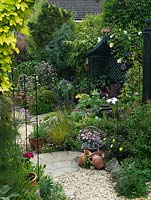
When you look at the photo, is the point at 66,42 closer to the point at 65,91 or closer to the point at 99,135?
the point at 65,91

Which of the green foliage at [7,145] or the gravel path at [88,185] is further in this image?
the gravel path at [88,185]

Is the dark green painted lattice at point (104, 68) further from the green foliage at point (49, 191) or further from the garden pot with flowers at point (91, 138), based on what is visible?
the green foliage at point (49, 191)

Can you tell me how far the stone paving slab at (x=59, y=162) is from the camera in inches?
221

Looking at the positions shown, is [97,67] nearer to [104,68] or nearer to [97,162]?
[104,68]

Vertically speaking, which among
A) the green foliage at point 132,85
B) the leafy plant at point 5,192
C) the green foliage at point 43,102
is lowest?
the leafy plant at point 5,192

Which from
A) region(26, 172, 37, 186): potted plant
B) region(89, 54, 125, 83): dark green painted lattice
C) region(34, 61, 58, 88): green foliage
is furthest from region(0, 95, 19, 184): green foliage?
region(34, 61, 58, 88): green foliage

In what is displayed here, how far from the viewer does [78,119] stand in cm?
771

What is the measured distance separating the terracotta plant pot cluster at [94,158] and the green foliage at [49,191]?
3.99ft

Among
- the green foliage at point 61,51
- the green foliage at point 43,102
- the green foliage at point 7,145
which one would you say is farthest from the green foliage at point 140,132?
the green foliage at point 61,51

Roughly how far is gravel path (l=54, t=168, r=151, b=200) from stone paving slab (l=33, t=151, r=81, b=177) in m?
0.15

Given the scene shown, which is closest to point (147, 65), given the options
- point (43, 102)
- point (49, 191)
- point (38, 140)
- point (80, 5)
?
point (38, 140)

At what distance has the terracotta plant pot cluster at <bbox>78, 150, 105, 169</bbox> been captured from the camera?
5.61 metres

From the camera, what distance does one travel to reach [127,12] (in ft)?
34.8

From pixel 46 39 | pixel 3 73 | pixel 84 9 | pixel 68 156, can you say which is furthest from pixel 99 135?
pixel 84 9
